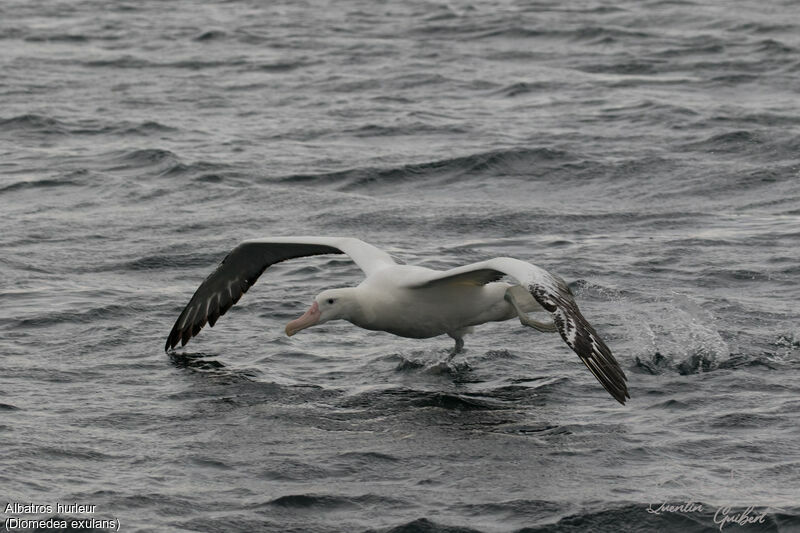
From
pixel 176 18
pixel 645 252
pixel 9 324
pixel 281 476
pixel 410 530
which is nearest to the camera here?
pixel 410 530

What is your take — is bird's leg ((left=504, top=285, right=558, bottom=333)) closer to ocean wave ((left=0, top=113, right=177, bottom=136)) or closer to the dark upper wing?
the dark upper wing

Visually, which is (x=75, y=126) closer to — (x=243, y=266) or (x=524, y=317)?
(x=243, y=266)

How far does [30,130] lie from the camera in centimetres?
2019

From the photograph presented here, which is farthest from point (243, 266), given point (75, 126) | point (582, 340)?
point (75, 126)

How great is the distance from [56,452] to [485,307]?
141 inches

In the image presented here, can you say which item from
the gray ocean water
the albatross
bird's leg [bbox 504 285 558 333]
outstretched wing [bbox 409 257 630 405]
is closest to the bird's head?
the albatross

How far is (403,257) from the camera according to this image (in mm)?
14344

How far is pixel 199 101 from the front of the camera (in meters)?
21.8

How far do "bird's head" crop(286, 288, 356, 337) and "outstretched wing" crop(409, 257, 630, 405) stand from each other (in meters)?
0.62

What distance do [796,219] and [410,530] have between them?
8.33 meters

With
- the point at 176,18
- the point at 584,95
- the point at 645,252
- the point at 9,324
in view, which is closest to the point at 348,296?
the point at 9,324

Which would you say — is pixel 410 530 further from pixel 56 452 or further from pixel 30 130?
pixel 30 130

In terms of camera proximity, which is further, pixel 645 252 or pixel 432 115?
pixel 432 115

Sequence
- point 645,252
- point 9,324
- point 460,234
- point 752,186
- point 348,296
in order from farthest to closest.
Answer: point 752,186
point 460,234
point 645,252
point 9,324
point 348,296
